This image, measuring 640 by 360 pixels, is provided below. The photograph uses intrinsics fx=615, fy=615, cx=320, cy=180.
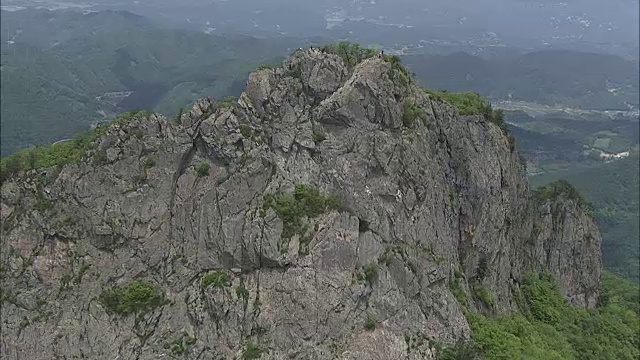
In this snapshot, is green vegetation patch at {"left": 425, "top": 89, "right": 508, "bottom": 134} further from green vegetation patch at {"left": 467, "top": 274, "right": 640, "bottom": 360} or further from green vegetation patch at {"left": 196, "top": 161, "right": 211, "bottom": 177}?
green vegetation patch at {"left": 196, "top": 161, "right": 211, "bottom": 177}

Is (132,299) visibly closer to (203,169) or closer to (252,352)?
(252,352)

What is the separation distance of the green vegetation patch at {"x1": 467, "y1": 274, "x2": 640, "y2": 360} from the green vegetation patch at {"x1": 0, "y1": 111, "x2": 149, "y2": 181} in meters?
19.1

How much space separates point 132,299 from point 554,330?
24.1 m

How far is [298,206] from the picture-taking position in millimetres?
26297

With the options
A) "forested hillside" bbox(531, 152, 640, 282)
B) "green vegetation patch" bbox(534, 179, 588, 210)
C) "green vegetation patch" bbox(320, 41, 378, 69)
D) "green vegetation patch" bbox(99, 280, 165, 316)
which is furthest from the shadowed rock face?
"forested hillside" bbox(531, 152, 640, 282)

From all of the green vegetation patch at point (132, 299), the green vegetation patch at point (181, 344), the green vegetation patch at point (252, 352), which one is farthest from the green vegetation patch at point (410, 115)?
the green vegetation patch at point (181, 344)

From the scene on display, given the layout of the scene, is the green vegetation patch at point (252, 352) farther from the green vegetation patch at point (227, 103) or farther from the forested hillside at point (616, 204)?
the forested hillside at point (616, 204)

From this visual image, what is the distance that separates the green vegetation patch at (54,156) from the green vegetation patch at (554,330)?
19107 millimetres

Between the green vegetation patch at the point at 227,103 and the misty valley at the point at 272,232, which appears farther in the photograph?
the green vegetation patch at the point at 227,103

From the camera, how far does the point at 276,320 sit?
2477 cm

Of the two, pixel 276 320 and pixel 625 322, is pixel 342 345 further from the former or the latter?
pixel 625 322

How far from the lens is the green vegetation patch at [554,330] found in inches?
1089

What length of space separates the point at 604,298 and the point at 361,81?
3096 centimetres

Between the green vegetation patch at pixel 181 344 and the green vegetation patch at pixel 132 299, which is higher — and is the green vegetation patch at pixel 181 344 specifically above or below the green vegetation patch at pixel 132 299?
below
